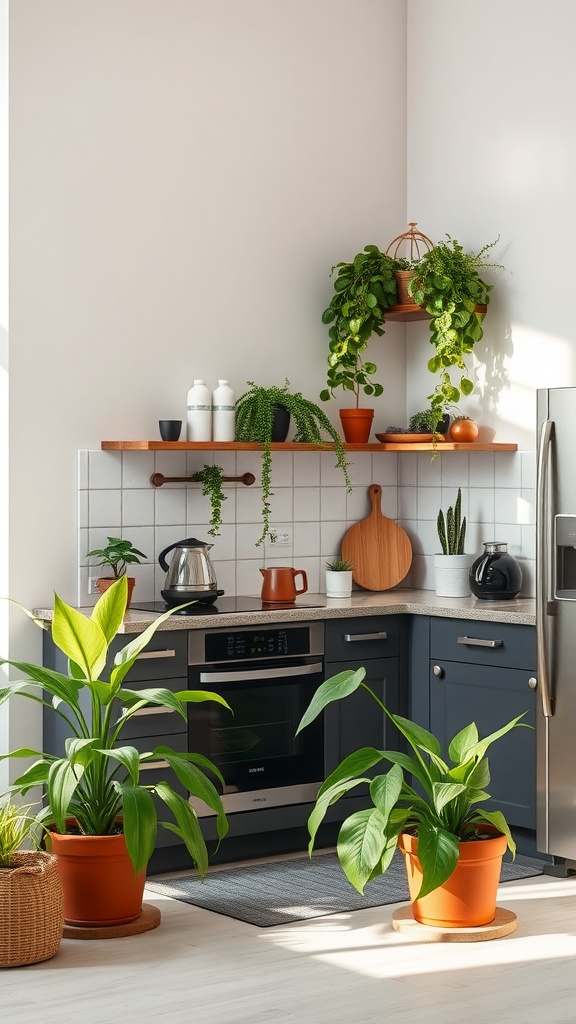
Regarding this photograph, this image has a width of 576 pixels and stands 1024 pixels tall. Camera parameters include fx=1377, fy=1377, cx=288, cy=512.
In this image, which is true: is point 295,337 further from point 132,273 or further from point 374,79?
point 374,79

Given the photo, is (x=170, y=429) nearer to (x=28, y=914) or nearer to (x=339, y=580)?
(x=339, y=580)

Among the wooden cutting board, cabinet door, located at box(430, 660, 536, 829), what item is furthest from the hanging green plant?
cabinet door, located at box(430, 660, 536, 829)

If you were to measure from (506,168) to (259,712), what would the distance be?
2.28 metres

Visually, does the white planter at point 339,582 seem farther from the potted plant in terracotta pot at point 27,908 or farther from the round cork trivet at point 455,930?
the potted plant in terracotta pot at point 27,908

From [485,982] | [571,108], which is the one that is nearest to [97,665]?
[485,982]

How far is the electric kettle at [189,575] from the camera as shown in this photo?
15.5ft

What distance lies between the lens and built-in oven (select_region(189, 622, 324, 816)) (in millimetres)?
4574

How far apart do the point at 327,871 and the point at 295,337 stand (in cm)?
204

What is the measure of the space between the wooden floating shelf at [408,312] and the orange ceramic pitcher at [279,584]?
113cm

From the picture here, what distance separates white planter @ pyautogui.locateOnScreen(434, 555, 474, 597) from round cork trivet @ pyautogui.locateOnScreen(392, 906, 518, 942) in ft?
5.02

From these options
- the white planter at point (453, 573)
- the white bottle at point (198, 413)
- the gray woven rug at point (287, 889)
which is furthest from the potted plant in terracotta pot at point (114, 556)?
the white planter at point (453, 573)

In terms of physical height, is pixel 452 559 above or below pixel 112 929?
above

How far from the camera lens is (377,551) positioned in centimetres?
554

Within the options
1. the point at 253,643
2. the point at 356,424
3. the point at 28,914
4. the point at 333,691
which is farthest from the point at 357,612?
the point at 28,914
